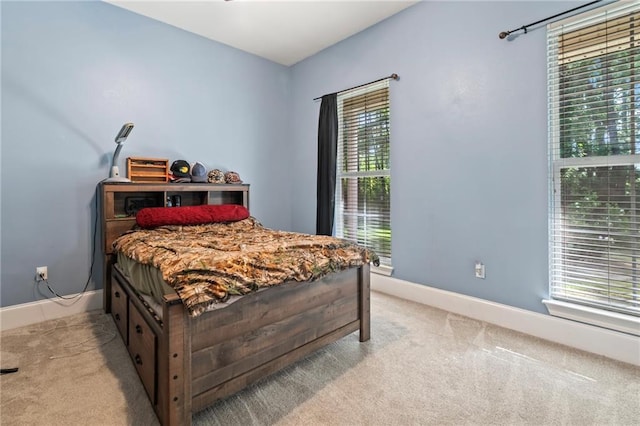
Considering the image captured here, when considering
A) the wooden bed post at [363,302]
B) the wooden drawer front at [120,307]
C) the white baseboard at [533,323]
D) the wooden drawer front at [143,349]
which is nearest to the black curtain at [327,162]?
the white baseboard at [533,323]

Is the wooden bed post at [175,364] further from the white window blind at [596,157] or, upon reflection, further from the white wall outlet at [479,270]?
the white window blind at [596,157]

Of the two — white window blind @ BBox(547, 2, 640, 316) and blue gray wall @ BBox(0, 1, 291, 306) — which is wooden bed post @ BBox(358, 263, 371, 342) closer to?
white window blind @ BBox(547, 2, 640, 316)

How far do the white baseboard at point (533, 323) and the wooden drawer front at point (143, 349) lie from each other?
2189 millimetres

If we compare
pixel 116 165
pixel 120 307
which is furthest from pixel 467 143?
pixel 116 165

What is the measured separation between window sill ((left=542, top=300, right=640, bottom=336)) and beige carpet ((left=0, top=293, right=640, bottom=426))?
20 cm

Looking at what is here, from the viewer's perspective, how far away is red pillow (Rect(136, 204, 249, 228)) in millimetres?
2541

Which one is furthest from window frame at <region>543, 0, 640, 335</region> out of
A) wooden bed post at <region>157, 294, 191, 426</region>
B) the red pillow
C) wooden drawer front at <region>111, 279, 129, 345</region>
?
wooden drawer front at <region>111, 279, 129, 345</region>

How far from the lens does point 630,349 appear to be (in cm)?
182

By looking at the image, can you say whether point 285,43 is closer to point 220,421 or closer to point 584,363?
point 220,421

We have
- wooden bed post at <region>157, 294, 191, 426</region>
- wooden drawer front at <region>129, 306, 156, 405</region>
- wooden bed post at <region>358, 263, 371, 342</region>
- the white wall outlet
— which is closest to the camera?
wooden bed post at <region>157, 294, 191, 426</region>

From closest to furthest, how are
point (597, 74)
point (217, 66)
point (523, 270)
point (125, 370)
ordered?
point (125, 370) → point (597, 74) → point (523, 270) → point (217, 66)

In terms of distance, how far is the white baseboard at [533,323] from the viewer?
186 centimetres

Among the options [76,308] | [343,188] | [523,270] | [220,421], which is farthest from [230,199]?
[523,270]

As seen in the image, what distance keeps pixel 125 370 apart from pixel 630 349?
290cm
